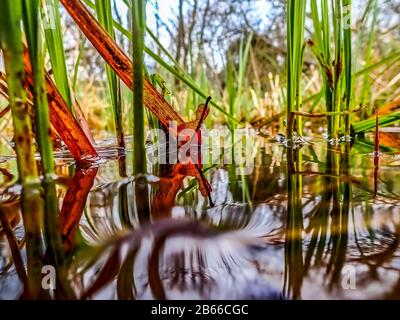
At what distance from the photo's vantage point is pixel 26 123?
1.13 ft

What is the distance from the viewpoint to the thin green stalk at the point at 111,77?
0.63m

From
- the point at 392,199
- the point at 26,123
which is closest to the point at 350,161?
the point at 392,199

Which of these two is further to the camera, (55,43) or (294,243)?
(55,43)

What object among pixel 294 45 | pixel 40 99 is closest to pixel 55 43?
pixel 40 99

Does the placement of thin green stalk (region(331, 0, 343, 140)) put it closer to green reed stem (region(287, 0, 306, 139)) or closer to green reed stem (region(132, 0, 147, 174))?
green reed stem (region(287, 0, 306, 139))

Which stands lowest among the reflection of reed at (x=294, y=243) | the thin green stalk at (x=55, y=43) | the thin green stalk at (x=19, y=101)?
the reflection of reed at (x=294, y=243)

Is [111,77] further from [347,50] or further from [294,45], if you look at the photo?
[347,50]

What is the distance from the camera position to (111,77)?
70cm

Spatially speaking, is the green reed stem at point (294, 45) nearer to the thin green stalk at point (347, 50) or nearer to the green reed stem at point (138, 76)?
the thin green stalk at point (347, 50)

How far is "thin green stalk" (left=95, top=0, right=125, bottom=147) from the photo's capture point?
0.63 metres

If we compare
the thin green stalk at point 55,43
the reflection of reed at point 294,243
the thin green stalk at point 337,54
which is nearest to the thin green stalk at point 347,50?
the thin green stalk at point 337,54

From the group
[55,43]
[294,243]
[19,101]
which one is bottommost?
[294,243]

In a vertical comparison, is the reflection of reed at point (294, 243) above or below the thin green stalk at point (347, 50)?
below

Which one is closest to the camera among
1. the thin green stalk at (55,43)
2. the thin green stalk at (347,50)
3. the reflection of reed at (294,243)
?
the reflection of reed at (294,243)
